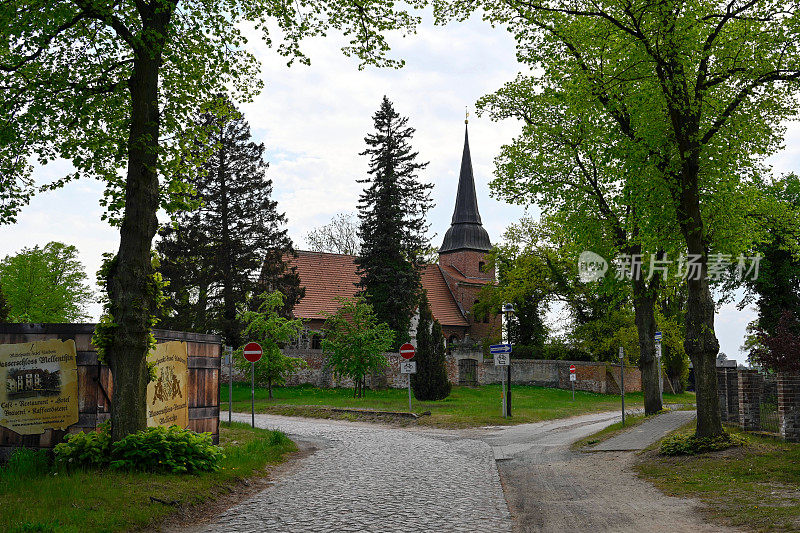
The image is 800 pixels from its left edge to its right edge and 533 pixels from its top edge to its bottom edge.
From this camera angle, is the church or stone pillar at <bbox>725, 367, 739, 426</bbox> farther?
the church

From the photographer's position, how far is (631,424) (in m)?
20.3

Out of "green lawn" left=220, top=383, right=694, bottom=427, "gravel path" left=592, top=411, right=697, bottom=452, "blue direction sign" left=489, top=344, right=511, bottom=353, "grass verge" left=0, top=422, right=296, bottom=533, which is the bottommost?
"green lawn" left=220, top=383, right=694, bottom=427

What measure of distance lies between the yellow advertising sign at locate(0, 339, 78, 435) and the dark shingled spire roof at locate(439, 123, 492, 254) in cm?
5519

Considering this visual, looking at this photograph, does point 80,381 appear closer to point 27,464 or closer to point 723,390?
point 27,464

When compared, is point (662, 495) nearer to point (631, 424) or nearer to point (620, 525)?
point (620, 525)

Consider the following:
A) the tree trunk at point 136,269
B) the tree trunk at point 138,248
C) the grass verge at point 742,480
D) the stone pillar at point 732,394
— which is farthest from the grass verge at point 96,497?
the stone pillar at point 732,394

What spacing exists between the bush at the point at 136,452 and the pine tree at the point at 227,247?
93.5 feet

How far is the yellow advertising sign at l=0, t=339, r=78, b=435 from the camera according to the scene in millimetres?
10836

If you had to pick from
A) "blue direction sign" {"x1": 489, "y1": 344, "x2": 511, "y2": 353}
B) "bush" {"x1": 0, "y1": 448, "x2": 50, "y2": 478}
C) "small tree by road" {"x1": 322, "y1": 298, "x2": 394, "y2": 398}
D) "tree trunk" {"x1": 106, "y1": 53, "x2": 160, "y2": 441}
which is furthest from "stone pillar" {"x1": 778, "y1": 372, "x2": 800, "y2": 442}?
"small tree by road" {"x1": 322, "y1": 298, "x2": 394, "y2": 398}

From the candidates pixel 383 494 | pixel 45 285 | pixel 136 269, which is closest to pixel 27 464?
pixel 136 269

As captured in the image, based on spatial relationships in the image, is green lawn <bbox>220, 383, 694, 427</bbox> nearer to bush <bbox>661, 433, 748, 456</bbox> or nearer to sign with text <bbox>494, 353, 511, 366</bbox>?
sign with text <bbox>494, 353, 511, 366</bbox>

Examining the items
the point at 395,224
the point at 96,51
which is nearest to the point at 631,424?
the point at 96,51

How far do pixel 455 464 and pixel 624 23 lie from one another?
9.46 metres

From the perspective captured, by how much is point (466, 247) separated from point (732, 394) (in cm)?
4699
